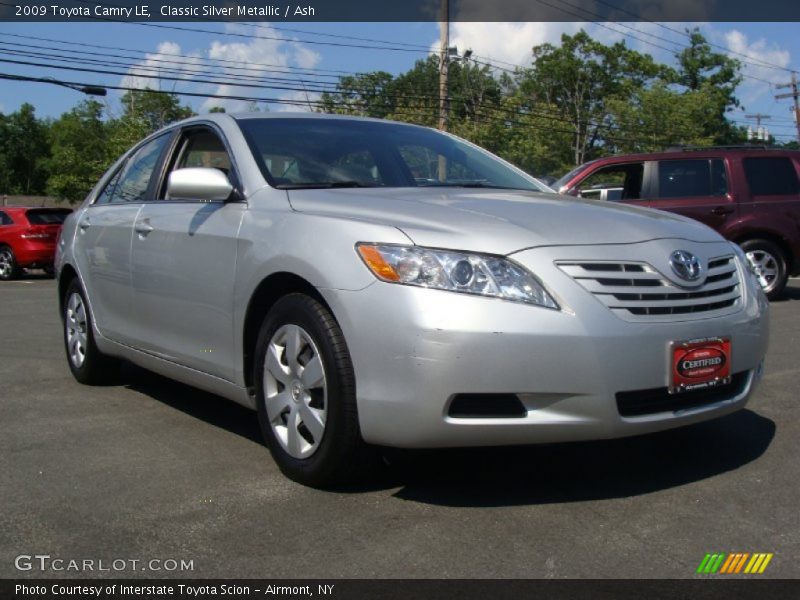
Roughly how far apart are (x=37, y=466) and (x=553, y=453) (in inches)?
92.7

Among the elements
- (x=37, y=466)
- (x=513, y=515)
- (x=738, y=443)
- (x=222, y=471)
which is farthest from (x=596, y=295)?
(x=37, y=466)

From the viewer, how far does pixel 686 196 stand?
35.9ft

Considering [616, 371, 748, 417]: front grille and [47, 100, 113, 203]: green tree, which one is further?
[47, 100, 113, 203]: green tree

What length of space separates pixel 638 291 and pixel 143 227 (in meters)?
2.79

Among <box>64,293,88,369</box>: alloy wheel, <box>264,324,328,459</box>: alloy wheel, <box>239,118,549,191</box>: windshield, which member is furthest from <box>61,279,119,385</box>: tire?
<box>264,324,328,459</box>: alloy wheel

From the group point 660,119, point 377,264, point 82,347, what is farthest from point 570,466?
point 660,119

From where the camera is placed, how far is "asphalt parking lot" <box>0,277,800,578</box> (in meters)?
2.92

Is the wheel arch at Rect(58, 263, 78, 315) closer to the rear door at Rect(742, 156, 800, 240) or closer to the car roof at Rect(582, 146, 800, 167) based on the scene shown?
the car roof at Rect(582, 146, 800, 167)

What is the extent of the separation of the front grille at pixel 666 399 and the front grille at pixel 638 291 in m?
0.29

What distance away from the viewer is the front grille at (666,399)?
330 centimetres

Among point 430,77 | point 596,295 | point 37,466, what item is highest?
point 430,77

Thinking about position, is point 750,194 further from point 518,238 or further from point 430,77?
point 430,77
